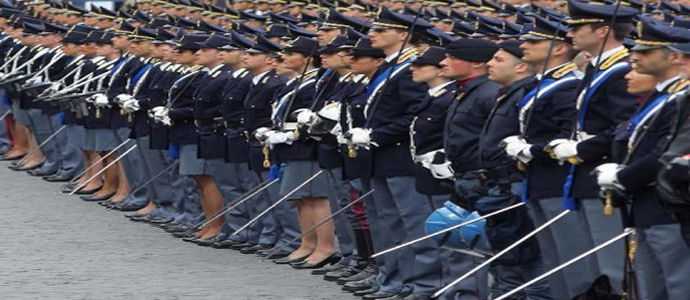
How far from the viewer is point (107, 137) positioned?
1964 centimetres

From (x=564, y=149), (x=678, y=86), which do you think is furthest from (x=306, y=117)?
(x=678, y=86)

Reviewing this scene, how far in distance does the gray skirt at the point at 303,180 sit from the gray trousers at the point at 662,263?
526 centimetres

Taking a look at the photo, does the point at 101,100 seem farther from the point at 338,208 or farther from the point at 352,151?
the point at 352,151

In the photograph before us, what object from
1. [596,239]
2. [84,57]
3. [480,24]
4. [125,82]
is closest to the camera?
[596,239]

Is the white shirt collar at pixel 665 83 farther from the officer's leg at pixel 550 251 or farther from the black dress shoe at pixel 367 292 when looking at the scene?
the black dress shoe at pixel 367 292

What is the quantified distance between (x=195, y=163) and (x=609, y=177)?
25.1ft

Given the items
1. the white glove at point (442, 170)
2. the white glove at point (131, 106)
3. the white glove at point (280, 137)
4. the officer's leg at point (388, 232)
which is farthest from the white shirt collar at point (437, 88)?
the white glove at point (131, 106)

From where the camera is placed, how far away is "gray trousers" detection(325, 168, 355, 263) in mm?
13727

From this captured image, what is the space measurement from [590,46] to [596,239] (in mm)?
974

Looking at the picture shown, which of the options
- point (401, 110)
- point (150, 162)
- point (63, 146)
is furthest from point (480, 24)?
point (63, 146)

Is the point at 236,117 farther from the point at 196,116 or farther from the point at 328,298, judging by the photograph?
the point at 328,298

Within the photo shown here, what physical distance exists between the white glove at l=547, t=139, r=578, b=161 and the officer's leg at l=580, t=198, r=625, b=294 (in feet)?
1.04

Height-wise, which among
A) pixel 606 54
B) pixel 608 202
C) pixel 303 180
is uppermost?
pixel 606 54

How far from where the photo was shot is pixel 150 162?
59.9 feet
